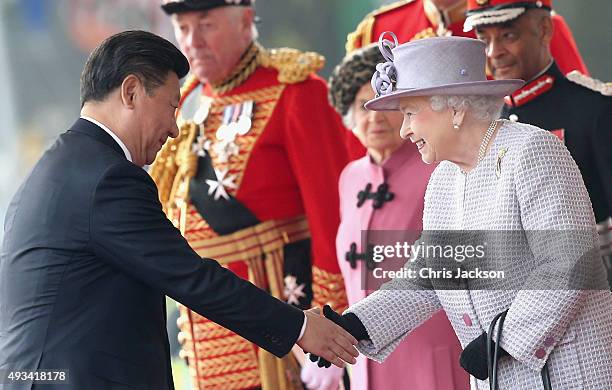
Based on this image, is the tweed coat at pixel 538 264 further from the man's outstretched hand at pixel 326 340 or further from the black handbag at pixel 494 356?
the man's outstretched hand at pixel 326 340

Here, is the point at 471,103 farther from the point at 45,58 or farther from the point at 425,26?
the point at 45,58

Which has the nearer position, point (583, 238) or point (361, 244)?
point (583, 238)

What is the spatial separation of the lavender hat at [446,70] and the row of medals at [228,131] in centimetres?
143

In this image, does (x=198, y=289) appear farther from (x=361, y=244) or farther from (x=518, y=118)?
(x=518, y=118)

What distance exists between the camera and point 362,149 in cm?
464

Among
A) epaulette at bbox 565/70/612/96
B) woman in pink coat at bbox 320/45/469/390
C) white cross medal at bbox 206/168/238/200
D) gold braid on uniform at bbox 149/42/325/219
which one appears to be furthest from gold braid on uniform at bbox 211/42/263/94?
epaulette at bbox 565/70/612/96

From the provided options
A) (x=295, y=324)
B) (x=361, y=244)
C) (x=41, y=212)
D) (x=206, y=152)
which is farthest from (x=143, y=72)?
(x=206, y=152)

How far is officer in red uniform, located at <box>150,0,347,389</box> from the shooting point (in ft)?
14.8

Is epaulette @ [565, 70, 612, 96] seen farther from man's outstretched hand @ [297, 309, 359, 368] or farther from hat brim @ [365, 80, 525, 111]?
man's outstretched hand @ [297, 309, 359, 368]

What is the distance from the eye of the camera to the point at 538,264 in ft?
9.87

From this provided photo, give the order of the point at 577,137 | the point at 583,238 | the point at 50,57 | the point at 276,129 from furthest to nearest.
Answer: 1. the point at 50,57
2. the point at 276,129
3. the point at 577,137
4. the point at 583,238

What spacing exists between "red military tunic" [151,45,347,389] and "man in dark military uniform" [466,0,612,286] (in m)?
0.74

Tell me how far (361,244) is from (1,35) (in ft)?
8.92

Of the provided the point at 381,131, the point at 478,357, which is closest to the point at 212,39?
the point at 381,131
